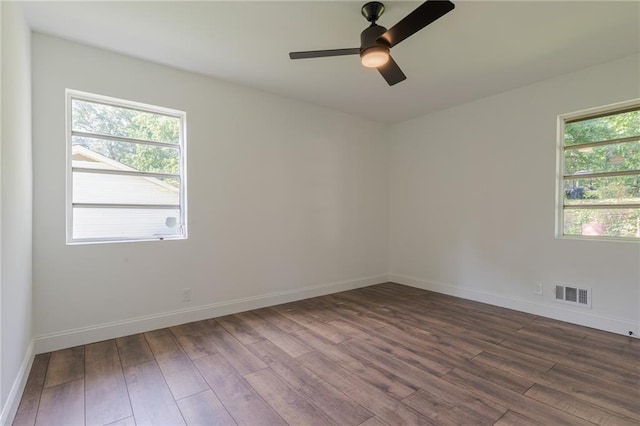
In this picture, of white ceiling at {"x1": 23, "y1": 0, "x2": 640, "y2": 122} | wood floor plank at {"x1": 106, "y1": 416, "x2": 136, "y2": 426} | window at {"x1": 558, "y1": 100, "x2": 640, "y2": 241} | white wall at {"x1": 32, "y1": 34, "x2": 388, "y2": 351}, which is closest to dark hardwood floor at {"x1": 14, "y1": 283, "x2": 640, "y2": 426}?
wood floor plank at {"x1": 106, "y1": 416, "x2": 136, "y2": 426}

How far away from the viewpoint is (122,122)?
2.98 m

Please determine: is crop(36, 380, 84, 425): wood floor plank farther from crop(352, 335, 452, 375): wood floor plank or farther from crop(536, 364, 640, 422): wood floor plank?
crop(536, 364, 640, 422): wood floor plank

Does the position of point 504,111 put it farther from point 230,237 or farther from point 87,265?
point 87,265

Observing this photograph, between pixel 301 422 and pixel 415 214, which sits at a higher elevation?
pixel 415 214

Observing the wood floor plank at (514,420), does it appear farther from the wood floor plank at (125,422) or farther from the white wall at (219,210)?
the white wall at (219,210)

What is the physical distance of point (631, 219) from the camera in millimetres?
2994

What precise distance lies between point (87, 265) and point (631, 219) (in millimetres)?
5229

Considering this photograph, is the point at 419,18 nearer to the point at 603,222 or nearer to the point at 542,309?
the point at 603,222

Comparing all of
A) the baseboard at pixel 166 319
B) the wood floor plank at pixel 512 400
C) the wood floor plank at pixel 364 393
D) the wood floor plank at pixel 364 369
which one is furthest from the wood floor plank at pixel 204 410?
the wood floor plank at pixel 512 400

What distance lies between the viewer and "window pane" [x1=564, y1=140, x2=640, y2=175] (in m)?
3.01

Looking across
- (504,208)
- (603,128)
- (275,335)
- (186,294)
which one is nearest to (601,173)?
(603,128)

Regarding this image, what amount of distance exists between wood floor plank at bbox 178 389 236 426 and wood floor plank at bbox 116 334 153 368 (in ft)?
2.51

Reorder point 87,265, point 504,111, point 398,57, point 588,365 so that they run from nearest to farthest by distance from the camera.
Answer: point 588,365 < point 87,265 < point 398,57 < point 504,111

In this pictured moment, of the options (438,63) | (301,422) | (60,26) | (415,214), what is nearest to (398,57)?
(438,63)
